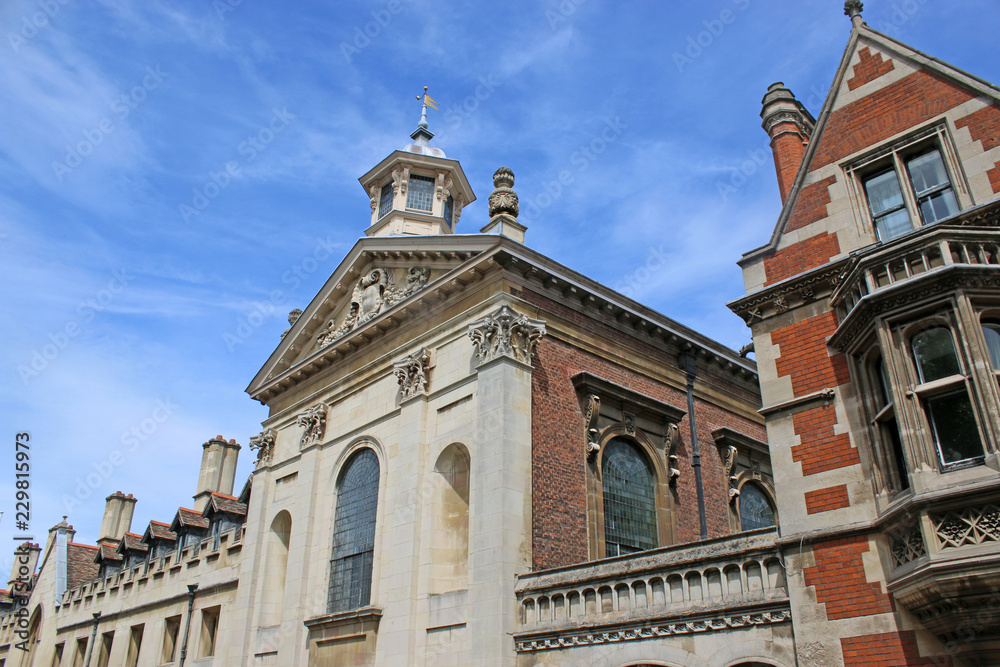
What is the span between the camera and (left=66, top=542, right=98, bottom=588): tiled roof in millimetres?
42094

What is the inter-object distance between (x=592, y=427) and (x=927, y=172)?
1013 cm

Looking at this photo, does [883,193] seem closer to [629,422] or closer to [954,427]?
[954,427]

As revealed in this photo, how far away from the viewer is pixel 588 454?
1938cm

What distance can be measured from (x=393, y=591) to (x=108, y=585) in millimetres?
24372

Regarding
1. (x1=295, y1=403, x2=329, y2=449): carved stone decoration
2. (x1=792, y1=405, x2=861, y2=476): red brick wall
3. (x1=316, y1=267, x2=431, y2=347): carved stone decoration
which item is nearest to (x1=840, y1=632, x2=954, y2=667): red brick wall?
(x1=792, y1=405, x2=861, y2=476): red brick wall

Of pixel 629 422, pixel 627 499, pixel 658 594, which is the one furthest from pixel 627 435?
pixel 658 594

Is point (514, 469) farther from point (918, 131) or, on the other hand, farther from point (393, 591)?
point (918, 131)

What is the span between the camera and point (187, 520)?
33.3 m

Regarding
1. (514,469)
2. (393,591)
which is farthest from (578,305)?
(393,591)

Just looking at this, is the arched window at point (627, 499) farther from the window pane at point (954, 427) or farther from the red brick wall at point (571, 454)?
the window pane at point (954, 427)

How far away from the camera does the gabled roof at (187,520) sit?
109 feet

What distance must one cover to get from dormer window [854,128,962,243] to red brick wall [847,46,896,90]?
160cm

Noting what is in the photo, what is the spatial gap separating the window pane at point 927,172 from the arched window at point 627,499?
10.4m

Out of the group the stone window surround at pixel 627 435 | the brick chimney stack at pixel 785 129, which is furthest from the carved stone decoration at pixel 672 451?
the brick chimney stack at pixel 785 129
